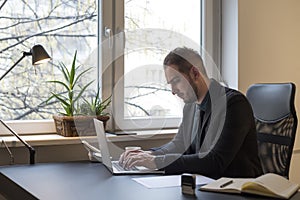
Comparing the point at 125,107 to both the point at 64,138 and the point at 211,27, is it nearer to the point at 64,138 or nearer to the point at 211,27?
the point at 64,138

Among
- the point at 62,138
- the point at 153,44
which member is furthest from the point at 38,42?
the point at 153,44

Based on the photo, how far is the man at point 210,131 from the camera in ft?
6.87

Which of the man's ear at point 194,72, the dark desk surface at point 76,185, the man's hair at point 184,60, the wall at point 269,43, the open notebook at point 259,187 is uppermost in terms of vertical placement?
the wall at point 269,43

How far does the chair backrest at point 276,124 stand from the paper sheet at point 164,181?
708mm

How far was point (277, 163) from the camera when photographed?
2.53m

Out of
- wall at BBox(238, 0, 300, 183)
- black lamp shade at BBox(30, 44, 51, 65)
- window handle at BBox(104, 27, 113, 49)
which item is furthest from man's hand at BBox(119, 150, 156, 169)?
wall at BBox(238, 0, 300, 183)

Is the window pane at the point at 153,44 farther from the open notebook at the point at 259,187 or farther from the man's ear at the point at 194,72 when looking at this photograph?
the open notebook at the point at 259,187

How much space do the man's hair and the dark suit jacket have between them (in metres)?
0.21

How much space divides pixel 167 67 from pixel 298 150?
156 cm

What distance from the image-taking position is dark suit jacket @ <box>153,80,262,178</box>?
209 cm

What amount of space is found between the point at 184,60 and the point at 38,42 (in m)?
0.97

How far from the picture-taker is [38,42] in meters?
2.82

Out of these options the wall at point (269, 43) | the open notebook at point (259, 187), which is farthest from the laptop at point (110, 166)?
the wall at point (269, 43)

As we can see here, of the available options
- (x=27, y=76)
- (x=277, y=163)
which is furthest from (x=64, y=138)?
(x=277, y=163)
